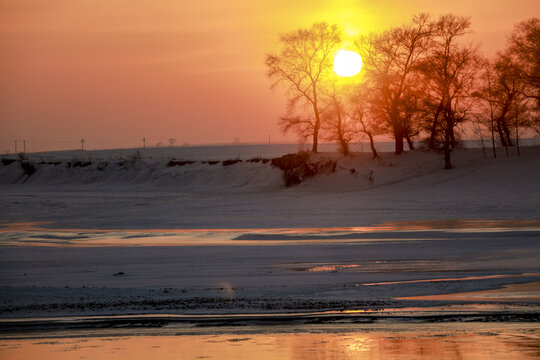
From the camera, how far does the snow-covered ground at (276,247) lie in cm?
1159

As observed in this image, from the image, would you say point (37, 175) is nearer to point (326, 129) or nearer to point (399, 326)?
point (326, 129)

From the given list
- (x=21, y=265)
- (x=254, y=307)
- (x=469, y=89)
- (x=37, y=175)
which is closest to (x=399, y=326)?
(x=254, y=307)

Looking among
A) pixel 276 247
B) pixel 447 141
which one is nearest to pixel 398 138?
pixel 447 141

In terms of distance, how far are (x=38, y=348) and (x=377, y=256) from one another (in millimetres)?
9102

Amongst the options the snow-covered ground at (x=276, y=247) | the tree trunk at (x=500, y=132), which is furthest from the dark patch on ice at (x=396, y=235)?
A: the tree trunk at (x=500, y=132)

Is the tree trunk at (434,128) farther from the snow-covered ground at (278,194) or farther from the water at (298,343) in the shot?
the water at (298,343)

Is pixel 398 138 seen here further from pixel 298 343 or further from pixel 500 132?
pixel 298 343

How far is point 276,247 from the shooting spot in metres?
18.7

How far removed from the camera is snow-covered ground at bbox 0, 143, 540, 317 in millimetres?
11594

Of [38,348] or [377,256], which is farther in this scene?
[377,256]

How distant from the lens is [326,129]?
58438 millimetres

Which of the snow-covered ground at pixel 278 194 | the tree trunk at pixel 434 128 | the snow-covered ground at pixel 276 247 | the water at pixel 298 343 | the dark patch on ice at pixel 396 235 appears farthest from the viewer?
the tree trunk at pixel 434 128

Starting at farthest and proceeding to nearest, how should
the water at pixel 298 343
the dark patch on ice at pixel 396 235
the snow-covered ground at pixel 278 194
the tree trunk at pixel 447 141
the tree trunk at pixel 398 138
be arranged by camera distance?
the tree trunk at pixel 398 138 < the tree trunk at pixel 447 141 < the snow-covered ground at pixel 278 194 < the dark patch on ice at pixel 396 235 < the water at pixel 298 343

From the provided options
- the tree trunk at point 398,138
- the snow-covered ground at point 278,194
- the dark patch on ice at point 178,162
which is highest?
the tree trunk at point 398,138
